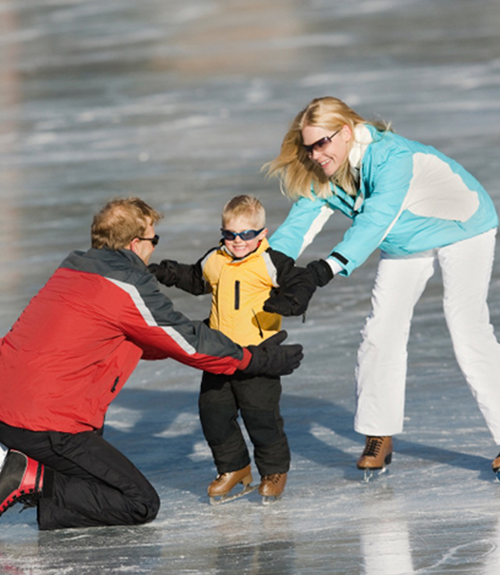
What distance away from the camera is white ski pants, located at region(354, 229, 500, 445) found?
4535mm

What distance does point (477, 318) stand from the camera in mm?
4547

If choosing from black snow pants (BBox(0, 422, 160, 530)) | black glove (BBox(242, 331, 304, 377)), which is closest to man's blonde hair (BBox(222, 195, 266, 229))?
black glove (BBox(242, 331, 304, 377))

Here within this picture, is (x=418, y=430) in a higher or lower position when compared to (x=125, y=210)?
lower

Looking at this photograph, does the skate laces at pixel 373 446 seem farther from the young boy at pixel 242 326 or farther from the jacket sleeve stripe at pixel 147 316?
the jacket sleeve stripe at pixel 147 316

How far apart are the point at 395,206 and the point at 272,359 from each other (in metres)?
0.79

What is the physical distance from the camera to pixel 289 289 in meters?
4.11

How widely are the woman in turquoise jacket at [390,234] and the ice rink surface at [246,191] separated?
1.25ft

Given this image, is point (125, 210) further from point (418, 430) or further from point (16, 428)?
point (418, 430)

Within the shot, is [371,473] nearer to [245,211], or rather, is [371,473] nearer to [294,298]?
[294,298]

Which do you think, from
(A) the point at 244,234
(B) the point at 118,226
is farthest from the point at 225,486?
(B) the point at 118,226

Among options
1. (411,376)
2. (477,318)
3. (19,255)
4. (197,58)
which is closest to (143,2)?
(197,58)

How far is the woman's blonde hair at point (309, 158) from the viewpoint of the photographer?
14.4ft

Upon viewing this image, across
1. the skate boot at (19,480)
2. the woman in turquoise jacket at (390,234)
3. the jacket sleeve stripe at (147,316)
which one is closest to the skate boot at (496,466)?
the woman in turquoise jacket at (390,234)

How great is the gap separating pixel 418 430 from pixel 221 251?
60.5 inches
